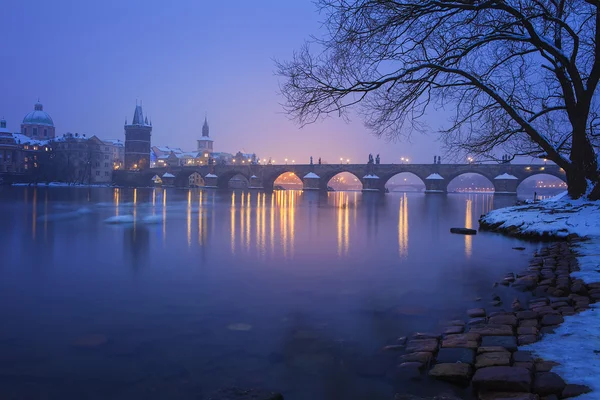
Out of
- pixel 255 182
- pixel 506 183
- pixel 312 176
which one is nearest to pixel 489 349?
pixel 506 183

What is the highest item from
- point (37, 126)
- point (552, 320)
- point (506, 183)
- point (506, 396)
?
point (37, 126)

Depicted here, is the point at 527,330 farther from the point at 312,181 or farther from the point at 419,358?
the point at 312,181

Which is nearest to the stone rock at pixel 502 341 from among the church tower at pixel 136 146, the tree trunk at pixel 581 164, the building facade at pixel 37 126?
the tree trunk at pixel 581 164

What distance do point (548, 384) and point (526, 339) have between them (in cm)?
109

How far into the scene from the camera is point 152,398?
3.71 meters

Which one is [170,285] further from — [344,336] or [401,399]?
[401,399]

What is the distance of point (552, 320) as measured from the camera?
4.69 metres

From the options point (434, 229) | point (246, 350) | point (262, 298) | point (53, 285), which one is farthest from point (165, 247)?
point (434, 229)

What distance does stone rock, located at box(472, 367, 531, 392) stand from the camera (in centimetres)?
325

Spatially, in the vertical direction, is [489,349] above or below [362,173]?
below

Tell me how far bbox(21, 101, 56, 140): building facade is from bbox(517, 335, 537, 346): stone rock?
129 metres

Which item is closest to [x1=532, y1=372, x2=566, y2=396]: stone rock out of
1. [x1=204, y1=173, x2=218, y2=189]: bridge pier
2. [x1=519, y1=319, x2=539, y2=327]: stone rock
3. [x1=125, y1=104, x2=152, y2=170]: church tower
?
[x1=519, y1=319, x2=539, y2=327]: stone rock

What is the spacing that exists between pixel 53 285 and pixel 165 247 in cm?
465

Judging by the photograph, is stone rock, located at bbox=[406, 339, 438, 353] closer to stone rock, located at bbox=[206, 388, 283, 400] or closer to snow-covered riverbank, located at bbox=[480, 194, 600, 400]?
snow-covered riverbank, located at bbox=[480, 194, 600, 400]
